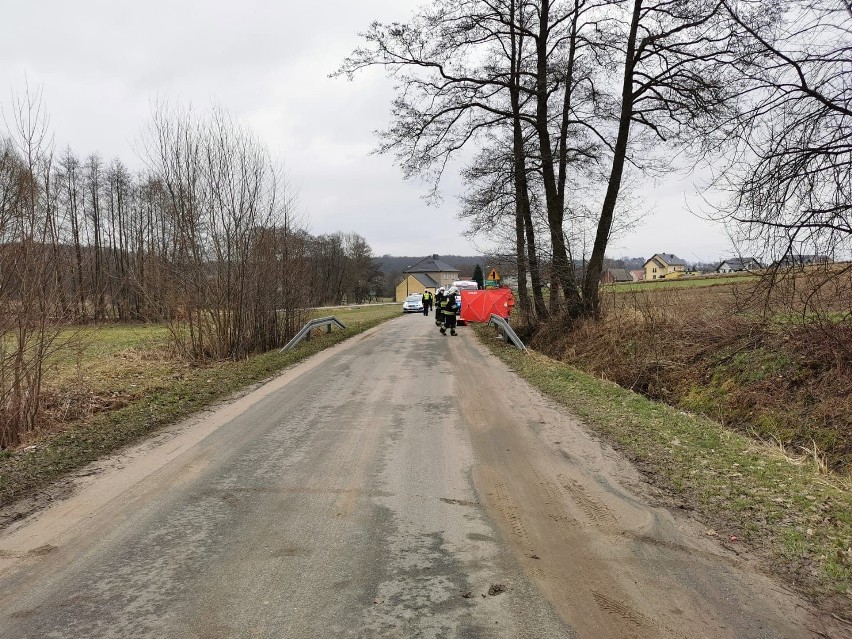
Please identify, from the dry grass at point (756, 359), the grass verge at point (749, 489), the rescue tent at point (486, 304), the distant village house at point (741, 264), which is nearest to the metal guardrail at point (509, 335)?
the dry grass at point (756, 359)

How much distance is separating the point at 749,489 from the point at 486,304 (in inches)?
774

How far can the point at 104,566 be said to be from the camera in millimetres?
3432

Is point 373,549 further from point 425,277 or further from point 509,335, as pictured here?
point 425,277

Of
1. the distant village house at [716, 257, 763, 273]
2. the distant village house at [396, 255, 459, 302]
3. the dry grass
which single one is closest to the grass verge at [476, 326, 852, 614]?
the dry grass

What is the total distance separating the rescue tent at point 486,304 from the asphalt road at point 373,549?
1682 cm

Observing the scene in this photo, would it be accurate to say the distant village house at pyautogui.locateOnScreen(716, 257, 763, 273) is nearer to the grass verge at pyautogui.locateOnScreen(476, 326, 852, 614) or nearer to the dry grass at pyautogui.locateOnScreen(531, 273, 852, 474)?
the dry grass at pyautogui.locateOnScreen(531, 273, 852, 474)

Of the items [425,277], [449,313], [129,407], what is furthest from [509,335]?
[425,277]

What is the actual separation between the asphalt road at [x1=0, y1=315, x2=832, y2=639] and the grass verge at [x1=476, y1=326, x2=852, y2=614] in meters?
0.26

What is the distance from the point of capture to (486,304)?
79.8 feet

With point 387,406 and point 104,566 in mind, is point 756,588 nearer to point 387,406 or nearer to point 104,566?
point 104,566

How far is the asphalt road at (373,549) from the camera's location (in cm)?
289

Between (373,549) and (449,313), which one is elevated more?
(449,313)

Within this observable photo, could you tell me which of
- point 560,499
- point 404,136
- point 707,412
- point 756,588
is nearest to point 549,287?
point 404,136

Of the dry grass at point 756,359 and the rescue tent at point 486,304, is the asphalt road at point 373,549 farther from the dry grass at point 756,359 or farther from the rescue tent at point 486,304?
the rescue tent at point 486,304
